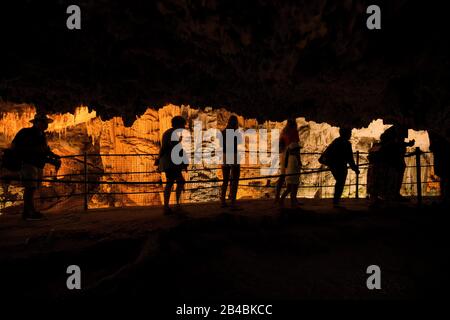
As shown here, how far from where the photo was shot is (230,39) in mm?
2803

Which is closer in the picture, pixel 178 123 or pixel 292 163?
pixel 178 123

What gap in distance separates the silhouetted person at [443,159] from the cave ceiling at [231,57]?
133 centimetres

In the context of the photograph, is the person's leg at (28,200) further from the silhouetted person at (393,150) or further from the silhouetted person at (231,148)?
the silhouetted person at (393,150)

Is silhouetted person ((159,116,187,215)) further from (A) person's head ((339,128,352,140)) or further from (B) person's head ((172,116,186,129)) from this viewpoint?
(A) person's head ((339,128,352,140))

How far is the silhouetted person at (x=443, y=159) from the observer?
5.30 m

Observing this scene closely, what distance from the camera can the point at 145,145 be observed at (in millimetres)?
12461

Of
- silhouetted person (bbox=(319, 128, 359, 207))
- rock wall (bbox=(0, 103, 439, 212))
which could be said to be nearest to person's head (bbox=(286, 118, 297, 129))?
silhouetted person (bbox=(319, 128, 359, 207))

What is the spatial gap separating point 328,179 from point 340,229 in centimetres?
1075

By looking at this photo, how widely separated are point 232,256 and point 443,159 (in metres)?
4.49

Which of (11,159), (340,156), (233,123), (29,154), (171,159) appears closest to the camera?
(11,159)

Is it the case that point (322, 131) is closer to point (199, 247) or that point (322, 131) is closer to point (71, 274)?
point (199, 247)

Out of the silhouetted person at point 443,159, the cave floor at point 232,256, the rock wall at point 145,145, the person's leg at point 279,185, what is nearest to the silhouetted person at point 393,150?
the silhouetted person at point 443,159

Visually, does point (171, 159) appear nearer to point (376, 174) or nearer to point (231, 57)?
point (231, 57)

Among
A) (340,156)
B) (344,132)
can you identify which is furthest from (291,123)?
(340,156)
